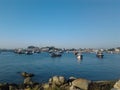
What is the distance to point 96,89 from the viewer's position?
13.7 m

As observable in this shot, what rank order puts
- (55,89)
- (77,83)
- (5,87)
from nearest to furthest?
(55,89), (77,83), (5,87)

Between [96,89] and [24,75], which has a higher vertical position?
[96,89]

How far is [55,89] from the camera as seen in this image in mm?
12992

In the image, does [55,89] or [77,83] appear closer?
[55,89]

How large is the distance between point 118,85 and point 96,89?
4.47ft

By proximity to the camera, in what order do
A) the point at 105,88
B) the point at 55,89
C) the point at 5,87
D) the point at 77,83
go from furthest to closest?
the point at 5,87
the point at 77,83
the point at 105,88
the point at 55,89

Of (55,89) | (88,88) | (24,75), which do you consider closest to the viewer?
(55,89)

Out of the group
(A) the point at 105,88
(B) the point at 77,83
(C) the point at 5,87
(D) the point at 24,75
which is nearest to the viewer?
(A) the point at 105,88

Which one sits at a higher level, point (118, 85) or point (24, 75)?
point (118, 85)

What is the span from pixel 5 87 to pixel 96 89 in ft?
43.2

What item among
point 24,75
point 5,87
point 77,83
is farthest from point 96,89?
point 24,75

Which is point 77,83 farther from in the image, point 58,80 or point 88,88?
point 58,80

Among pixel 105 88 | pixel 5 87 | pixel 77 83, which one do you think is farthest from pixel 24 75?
pixel 105 88

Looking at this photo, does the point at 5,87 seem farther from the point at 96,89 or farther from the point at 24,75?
the point at 24,75
